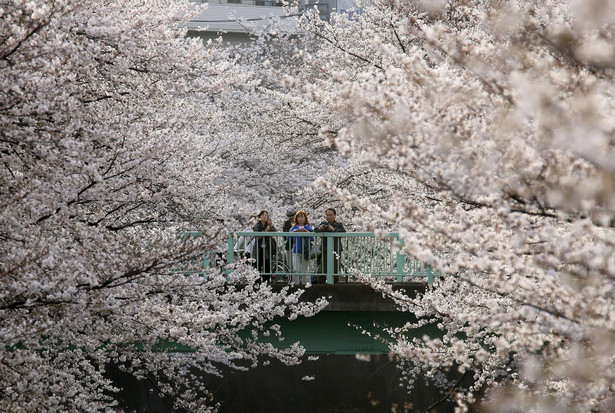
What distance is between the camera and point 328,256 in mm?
14352

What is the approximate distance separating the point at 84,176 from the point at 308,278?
663 cm

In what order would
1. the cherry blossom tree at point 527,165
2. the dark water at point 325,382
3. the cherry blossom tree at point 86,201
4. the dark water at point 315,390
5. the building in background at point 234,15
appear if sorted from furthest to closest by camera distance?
the building in background at point 234,15, the dark water at point 315,390, the dark water at point 325,382, the cherry blossom tree at point 86,201, the cherry blossom tree at point 527,165

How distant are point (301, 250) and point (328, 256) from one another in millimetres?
428

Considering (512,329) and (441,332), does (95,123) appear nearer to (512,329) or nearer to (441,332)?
(512,329)

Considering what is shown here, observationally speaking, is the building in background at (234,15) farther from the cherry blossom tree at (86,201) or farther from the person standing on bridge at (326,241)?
the cherry blossom tree at (86,201)

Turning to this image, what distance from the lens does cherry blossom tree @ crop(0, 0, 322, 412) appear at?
312 inches

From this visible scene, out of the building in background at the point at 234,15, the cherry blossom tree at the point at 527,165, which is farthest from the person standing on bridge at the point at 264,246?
the building in background at the point at 234,15

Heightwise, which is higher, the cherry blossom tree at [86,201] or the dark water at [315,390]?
the cherry blossom tree at [86,201]

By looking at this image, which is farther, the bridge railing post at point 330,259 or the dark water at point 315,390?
the dark water at point 315,390

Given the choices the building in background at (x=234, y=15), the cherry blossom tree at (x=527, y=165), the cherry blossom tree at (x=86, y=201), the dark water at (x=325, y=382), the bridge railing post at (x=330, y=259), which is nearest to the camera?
the cherry blossom tree at (x=527, y=165)

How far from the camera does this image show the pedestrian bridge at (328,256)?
14.2 metres

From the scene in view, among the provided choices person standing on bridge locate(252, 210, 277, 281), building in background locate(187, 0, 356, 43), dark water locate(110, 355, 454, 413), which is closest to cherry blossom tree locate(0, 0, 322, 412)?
person standing on bridge locate(252, 210, 277, 281)

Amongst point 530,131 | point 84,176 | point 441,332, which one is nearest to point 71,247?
point 84,176

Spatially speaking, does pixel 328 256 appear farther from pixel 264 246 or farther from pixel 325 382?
pixel 325 382
